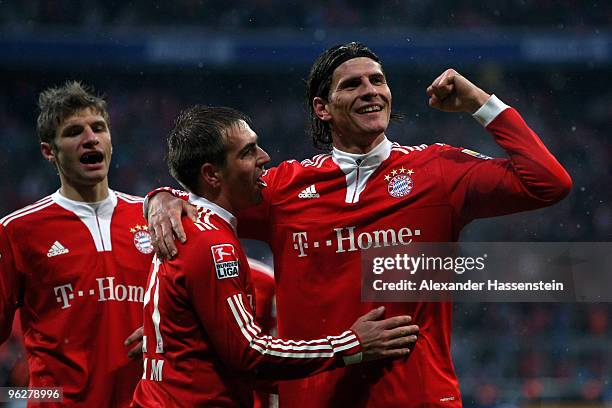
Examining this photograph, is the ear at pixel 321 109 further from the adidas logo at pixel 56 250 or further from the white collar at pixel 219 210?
the adidas logo at pixel 56 250

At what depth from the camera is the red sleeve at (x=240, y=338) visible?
9.61ft

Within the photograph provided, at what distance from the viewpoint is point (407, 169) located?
11.1 ft

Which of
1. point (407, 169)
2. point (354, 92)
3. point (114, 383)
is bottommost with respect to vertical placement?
point (114, 383)

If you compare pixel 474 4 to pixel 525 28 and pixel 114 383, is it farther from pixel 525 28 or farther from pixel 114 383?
pixel 114 383

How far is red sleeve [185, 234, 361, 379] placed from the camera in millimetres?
2928

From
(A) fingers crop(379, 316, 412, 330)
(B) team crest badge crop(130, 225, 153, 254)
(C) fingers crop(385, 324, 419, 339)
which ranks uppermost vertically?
(B) team crest badge crop(130, 225, 153, 254)

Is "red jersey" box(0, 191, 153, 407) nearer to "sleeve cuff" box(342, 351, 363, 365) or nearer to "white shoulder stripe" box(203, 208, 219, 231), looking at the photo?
"white shoulder stripe" box(203, 208, 219, 231)

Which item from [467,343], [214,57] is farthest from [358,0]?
[467,343]

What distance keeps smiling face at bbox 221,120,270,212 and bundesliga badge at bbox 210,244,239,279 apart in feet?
0.96

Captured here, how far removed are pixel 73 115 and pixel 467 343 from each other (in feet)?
26.5

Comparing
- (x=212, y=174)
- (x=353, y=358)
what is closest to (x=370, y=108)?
(x=212, y=174)

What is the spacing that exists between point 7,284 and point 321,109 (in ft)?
5.21

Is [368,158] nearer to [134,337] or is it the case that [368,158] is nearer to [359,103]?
[359,103]

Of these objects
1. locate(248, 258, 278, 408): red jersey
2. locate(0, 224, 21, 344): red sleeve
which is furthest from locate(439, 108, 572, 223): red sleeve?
locate(0, 224, 21, 344): red sleeve
